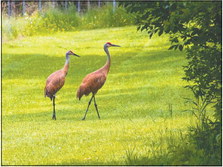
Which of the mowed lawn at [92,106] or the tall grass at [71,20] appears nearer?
the mowed lawn at [92,106]

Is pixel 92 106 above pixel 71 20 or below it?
above

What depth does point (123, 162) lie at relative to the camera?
29.4 ft

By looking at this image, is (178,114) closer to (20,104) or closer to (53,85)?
(53,85)

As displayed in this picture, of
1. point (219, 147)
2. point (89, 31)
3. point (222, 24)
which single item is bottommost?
point (89, 31)

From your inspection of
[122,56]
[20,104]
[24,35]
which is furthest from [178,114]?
[24,35]

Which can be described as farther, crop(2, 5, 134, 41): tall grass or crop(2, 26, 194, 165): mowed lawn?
crop(2, 5, 134, 41): tall grass

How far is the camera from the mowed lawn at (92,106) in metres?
10.4

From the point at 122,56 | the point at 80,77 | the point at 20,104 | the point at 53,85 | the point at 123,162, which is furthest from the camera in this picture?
the point at 122,56

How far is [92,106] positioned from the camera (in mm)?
16875

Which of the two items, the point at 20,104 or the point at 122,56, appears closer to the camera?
the point at 20,104

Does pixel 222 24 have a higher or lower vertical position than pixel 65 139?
higher

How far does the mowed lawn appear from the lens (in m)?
10.4

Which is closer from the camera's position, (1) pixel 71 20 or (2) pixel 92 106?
(2) pixel 92 106

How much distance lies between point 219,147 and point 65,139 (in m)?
4.01
